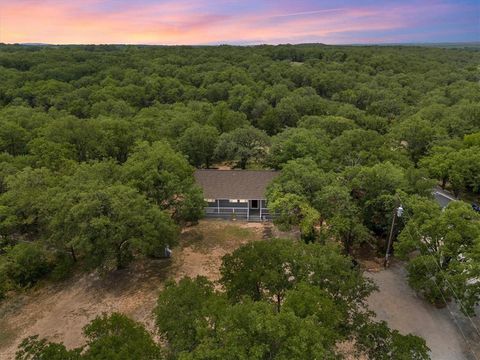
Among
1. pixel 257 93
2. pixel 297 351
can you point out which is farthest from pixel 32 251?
pixel 257 93

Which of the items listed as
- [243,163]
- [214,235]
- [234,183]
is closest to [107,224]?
[214,235]

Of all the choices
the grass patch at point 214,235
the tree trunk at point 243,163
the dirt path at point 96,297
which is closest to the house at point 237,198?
the grass patch at point 214,235

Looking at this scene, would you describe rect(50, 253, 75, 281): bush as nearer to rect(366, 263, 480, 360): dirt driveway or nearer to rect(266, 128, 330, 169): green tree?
rect(266, 128, 330, 169): green tree

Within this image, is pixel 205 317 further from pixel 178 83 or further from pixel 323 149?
pixel 178 83

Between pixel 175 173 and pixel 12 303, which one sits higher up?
pixel 175 173

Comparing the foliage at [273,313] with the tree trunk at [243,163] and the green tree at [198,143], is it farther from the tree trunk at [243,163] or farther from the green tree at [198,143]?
the green tree at [198,143]

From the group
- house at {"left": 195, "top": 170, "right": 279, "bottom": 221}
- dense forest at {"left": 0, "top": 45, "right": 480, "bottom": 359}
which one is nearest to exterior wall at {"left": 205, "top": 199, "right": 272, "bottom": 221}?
house at {"left": 195, "top": 170, "right": 279, "bottom": 221}

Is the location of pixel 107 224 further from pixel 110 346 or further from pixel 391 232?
pixel 391 232
